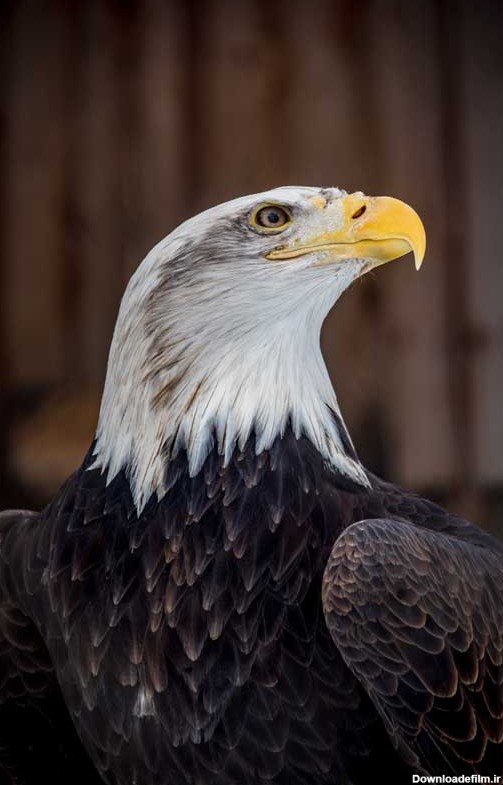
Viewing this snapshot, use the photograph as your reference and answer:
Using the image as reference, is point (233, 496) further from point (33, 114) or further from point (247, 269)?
point (33, 114)

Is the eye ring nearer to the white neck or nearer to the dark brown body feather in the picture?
the white neck

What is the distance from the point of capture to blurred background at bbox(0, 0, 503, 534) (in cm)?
347

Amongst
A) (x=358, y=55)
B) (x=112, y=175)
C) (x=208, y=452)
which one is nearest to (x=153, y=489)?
(x=208, y=452)

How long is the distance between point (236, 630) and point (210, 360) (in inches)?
19.7

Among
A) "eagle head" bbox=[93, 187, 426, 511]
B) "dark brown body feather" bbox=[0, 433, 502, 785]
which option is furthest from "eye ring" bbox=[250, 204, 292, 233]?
"dark brown body feather" bbox=[0, 433, 502, 785]

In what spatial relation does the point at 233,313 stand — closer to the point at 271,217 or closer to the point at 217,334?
the point at 217,334

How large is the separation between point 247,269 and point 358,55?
61.3 inches

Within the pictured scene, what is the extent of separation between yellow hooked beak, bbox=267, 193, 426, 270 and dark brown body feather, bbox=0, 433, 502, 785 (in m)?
0.37

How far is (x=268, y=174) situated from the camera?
3.51 meters

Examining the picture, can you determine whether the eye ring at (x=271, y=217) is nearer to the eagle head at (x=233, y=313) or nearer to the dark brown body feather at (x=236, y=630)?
the eagle head at (x=233, y=313)

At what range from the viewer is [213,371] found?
2.19 meters

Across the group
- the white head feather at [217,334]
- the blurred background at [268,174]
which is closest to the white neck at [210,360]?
the white head feather at [217,334]

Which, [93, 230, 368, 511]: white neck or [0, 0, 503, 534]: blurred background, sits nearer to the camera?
[93, 230, 368, 511]: white neck

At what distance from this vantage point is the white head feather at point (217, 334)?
86.3 inches
